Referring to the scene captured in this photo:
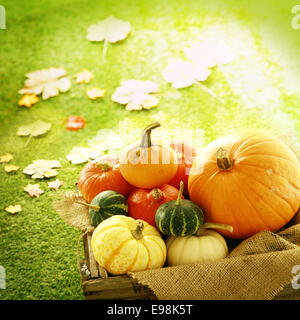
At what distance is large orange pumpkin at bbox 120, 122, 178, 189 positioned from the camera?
1.86 meters

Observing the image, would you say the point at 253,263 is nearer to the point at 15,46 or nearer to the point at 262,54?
the point at 262,54

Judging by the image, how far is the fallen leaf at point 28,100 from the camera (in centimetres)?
359

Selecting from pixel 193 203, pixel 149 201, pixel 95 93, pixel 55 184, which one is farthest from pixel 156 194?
pixel 95 93

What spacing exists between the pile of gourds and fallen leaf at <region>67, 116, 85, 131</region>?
144 cm

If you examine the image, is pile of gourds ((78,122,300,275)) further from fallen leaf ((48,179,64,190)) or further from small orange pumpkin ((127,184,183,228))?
fallen leaf ((48,179,64,190))

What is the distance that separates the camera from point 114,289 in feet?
5.16

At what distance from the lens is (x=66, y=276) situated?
2.29 m

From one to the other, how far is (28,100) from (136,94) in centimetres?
94

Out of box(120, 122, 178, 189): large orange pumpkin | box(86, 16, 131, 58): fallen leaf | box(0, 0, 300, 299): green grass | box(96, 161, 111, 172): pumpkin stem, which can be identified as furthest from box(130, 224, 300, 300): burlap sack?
box(86, 16, 131, 58): fallen leaf

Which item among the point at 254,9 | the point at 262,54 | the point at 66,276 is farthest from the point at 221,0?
the point at 66,276

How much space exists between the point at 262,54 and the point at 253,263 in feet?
8.62

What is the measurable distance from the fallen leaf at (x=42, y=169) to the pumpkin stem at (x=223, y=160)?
1524 millimetres

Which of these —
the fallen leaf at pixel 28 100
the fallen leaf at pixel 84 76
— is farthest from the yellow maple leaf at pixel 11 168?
the fallen leaf at pixel 84 76

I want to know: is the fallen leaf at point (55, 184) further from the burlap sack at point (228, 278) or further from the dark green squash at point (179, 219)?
the burlap sack at point (228, 278)
